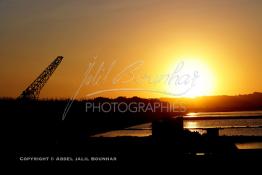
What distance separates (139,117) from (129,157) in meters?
127

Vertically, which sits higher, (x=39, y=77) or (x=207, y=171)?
(x=39, y=77)

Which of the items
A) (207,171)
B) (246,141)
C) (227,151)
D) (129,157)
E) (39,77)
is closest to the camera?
(207,171)

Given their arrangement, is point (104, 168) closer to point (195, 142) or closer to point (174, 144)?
point (174, 144)

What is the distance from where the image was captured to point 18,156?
24172mm

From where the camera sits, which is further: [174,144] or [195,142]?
[195,142]

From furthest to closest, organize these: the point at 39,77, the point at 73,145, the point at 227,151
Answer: the point at 39,77 < the point at 73,145 < the point at 227,151

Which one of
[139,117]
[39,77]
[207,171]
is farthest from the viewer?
[139,117]

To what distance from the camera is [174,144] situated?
27.7 metres

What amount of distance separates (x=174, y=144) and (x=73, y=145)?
6399mm

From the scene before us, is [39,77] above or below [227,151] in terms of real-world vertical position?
above

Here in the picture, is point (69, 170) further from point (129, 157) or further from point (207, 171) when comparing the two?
point (207, 171)

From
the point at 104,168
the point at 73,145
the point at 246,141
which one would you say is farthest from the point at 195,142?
the point at 246,141

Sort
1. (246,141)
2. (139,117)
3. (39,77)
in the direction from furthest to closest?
1. (139,117)
2. (39,77)
3. (246,141)

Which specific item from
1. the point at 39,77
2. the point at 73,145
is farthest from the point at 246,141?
the point at 39,77
